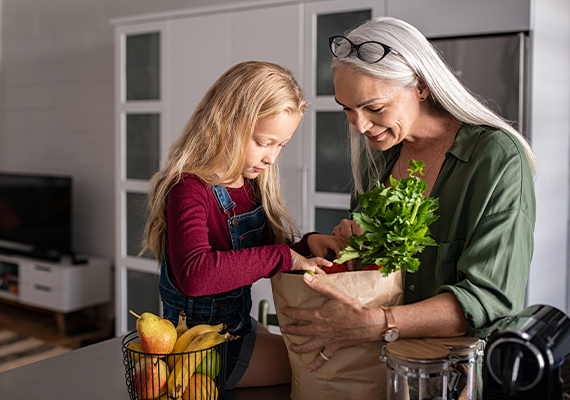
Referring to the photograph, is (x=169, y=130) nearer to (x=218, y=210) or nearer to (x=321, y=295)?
(x=218, y=210)

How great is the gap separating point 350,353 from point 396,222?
10.2 inches

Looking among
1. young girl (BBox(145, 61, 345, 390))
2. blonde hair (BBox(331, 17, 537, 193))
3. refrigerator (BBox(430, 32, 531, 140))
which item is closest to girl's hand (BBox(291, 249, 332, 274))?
young girl (BBox(145, 61, 345, 390))

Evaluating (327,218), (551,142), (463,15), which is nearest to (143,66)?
(327,218)

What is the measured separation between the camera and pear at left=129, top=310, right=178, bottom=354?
0.88 meters

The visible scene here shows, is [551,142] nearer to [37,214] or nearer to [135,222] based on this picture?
[135,222]

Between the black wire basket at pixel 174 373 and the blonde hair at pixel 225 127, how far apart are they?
1.41ft

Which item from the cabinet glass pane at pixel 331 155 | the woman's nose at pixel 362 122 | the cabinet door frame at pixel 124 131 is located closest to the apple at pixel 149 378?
the woman's nose at pixel 362 122

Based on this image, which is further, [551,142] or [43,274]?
[43,274]

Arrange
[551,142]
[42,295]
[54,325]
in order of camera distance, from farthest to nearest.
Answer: [54,325] < [42,295] < [551,142]

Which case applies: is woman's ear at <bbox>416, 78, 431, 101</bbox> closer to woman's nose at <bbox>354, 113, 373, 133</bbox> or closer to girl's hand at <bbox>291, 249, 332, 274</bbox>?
woman's nose at <bbox>354, 113, 373, 133</bbox>

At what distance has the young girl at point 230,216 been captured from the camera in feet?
3.65

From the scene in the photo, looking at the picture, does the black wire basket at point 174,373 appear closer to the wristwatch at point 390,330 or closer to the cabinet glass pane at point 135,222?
the wristwatch at point 390,330

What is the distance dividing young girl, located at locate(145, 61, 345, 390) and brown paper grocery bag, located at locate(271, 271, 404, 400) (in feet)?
0.44

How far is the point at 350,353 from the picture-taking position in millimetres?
972
